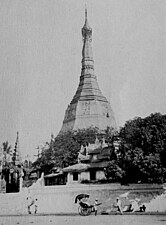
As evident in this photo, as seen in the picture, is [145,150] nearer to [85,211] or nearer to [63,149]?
[85,211]

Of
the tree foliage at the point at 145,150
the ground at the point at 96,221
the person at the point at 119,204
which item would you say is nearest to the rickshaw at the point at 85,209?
the ground at the point at 96,221

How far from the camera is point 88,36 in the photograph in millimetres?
19328

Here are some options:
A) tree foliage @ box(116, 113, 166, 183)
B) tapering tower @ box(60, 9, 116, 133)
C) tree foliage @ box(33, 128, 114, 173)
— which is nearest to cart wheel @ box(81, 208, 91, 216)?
tree foliage @ box(116, 113, 166, 183)

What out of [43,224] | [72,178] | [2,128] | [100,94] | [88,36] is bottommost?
[43,224]

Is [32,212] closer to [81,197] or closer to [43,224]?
[81,197]

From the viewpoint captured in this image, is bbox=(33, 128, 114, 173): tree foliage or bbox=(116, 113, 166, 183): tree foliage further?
bbox=(33, 128, 114, 173): tree foliage

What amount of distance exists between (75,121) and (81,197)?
847 centimetres

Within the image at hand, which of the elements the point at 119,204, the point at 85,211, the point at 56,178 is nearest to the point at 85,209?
the point at 85,211

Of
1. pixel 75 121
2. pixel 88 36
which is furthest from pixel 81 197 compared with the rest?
pixel 88 36

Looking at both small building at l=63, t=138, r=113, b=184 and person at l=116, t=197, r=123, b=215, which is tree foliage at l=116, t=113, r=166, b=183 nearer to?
person at l=116, t=197, r=123, b=215

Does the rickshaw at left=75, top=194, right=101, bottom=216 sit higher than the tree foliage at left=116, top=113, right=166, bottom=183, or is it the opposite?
the tree foliage at left=116, top=113, right=166, bottom=183

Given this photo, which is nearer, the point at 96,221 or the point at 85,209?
the point at 96,221

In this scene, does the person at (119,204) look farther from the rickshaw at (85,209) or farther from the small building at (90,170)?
the small building at (90,170)

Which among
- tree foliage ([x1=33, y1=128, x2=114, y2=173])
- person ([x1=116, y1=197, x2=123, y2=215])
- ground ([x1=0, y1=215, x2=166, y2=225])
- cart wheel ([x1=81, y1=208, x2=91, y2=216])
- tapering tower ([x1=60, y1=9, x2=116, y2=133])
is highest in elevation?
tapering tower ([x1=60, y1=9, x2=116, y2=133])
